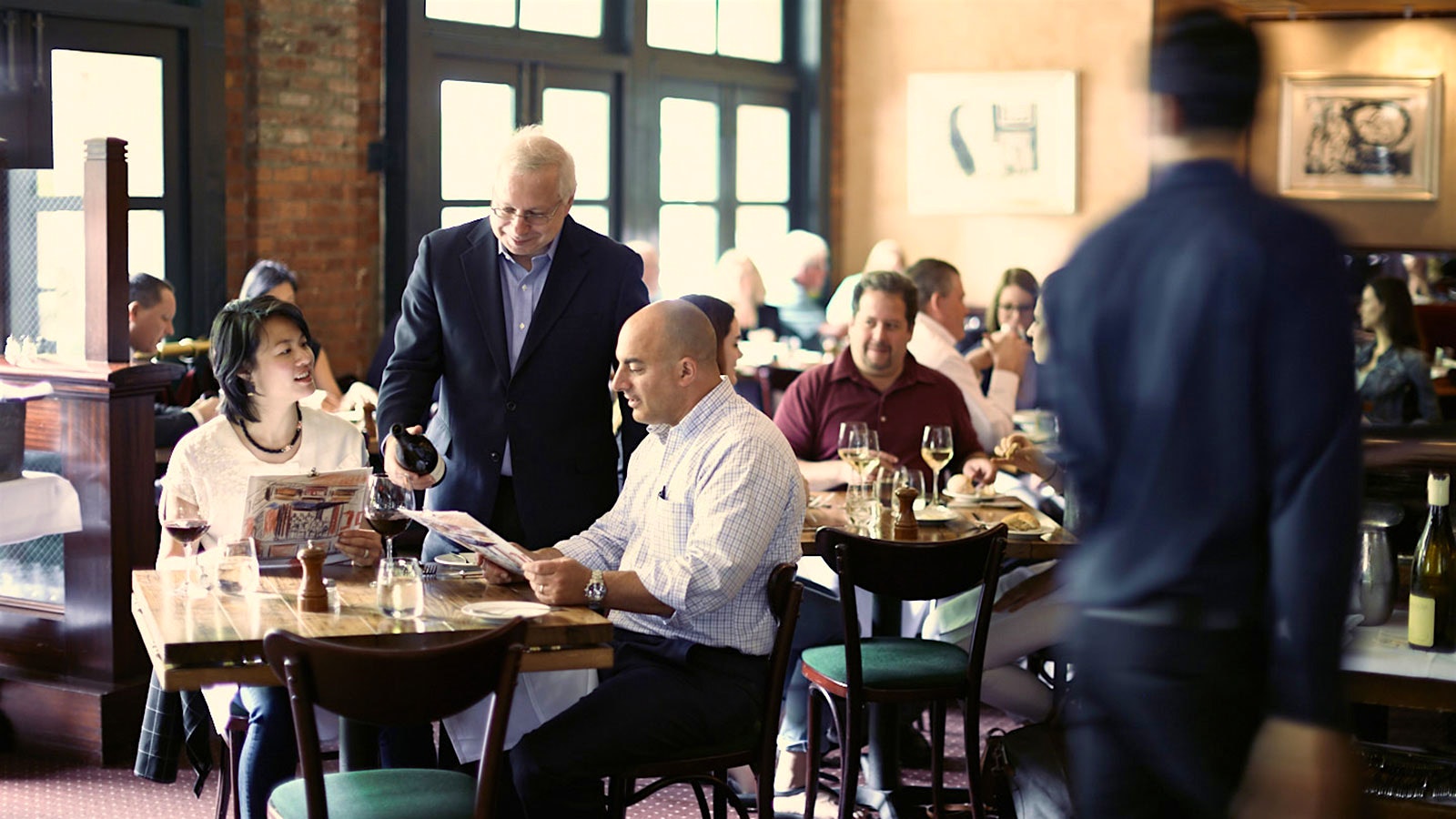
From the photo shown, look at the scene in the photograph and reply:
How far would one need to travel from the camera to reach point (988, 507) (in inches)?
179

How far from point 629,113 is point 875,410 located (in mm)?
4469

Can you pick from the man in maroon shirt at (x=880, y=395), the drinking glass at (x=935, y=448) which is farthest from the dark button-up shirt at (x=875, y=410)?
the drinking glass at (x=935, y=448)

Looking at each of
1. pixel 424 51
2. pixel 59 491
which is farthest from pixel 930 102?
pixel 59 491

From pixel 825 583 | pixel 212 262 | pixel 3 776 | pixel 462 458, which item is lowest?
pixel 3 776

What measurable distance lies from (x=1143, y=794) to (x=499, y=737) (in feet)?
3.82

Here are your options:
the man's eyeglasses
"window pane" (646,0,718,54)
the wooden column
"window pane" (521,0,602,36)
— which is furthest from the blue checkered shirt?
"window pane" (646,0,718,54)

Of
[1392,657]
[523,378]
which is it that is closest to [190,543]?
[523,378]

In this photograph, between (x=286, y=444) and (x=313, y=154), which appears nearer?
(x=286, y=444)

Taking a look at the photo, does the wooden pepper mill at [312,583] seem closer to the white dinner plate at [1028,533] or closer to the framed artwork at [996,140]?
the white dinner plate at [1028,533]

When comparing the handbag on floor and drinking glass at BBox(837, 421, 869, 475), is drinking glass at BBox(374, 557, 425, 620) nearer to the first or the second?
the handbag on floor

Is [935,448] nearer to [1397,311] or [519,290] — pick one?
[519,290]

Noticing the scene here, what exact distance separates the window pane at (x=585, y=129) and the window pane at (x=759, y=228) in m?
1.34

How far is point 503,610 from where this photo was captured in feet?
9.66

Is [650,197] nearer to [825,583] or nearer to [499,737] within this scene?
[825,583]
